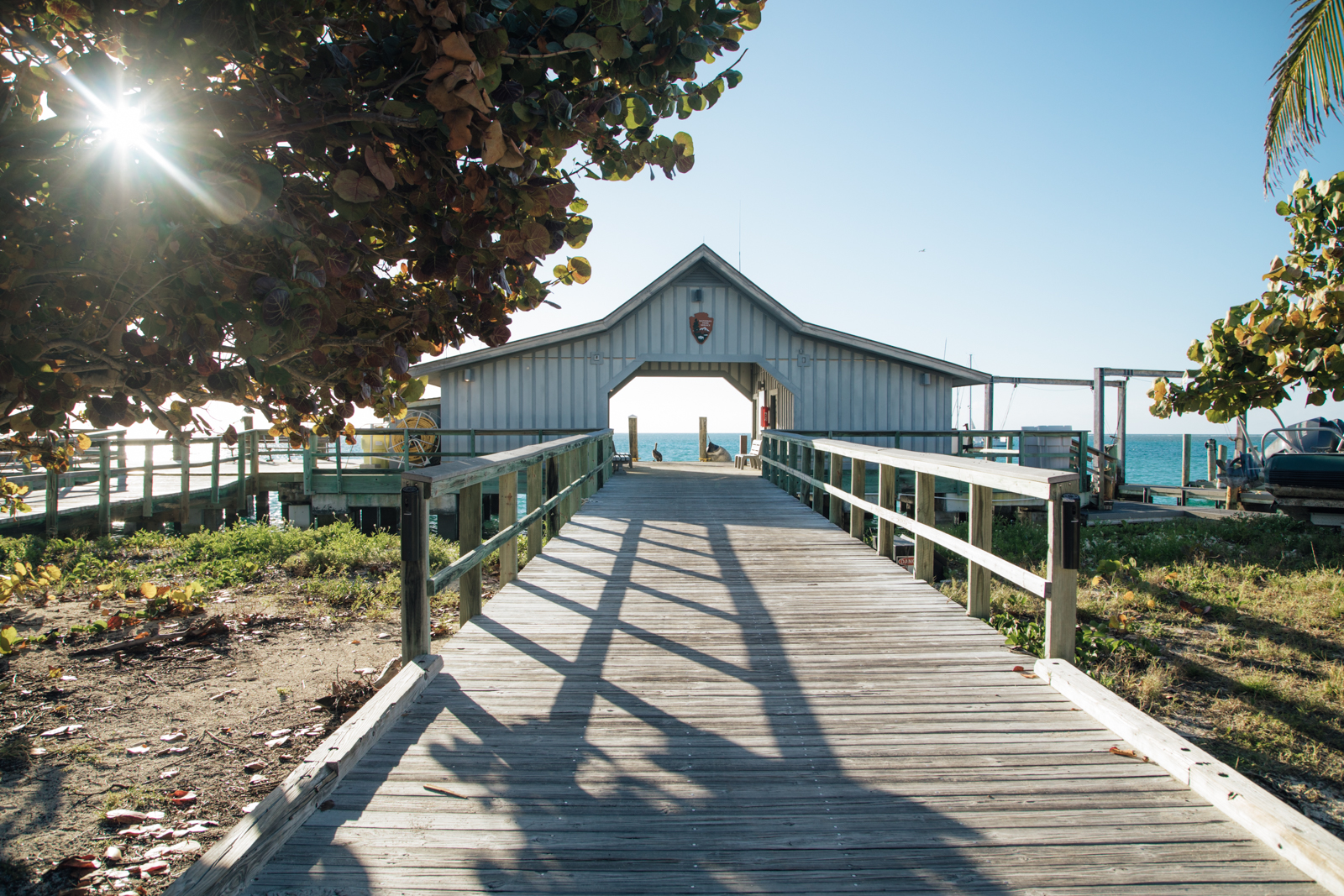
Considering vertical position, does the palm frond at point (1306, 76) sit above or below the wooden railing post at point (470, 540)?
above

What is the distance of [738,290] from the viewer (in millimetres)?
17078

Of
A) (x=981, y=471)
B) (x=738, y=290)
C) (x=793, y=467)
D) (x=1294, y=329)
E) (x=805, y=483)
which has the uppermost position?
(x=738, y=290)

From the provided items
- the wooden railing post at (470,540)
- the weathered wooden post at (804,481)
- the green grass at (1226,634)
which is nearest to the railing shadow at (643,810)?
the wooden railing post at (470,540)

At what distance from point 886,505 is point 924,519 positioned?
94cm

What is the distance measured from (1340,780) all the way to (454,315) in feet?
17.9

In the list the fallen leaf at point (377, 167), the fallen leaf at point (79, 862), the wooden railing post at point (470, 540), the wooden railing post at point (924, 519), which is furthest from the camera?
the wooden railing post at point (924, 519)

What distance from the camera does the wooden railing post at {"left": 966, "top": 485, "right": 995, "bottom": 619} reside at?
15.9ft

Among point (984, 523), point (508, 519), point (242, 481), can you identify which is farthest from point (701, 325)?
point (984, 523)

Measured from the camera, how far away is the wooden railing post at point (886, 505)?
6.73 metres

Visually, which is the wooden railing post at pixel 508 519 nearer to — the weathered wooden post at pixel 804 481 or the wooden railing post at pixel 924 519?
the wooden railing post at pixel 924 519

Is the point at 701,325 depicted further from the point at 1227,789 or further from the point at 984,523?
the point at 1227,789

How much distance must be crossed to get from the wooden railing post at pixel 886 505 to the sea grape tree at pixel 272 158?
4.24 metres

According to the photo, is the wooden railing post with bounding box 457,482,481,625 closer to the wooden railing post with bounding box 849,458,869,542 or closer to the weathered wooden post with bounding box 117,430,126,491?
the wooden railing post with bounding box 849,458,869,542

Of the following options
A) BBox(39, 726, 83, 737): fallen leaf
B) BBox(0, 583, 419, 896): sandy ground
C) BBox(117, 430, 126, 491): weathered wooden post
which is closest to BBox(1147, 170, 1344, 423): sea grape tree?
BBox(0, 583, 419, 896): sandy ground
